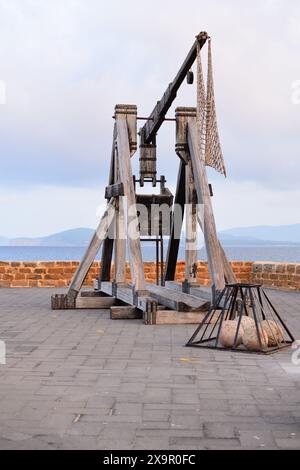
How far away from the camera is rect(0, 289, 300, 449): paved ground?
3.97 m

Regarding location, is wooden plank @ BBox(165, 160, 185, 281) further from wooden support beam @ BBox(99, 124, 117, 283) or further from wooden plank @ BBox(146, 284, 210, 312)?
wooden plank @ BBox(146, 284, 210, 312)

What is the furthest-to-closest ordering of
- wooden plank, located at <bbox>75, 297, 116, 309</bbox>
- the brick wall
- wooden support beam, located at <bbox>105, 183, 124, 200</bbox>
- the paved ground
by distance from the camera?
1. the brick wall
2. wooden plank, located at <bbox>75, 297, 116, 309</bbox>
3. wooden support beam, located at <bbox>105, 183, 124, 200</bbox>
4. the paved ground

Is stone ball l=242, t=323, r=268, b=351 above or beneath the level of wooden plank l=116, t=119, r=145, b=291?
beneath

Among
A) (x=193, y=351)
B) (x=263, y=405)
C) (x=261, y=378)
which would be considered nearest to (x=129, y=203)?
(x=193, y=351)

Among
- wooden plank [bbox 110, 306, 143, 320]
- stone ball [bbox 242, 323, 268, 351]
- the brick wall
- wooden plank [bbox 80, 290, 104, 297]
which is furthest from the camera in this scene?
the brick wall

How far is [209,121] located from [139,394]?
481 centimetres

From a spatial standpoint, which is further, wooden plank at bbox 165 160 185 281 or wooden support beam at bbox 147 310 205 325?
wooden plank at bbox 165 160 185 281

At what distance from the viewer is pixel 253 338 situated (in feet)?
23.0

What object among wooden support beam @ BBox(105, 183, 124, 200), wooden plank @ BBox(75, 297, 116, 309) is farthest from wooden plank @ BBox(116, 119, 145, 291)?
wooden plank @ BBox(75, 297, 116, 309)

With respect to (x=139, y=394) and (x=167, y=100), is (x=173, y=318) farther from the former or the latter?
(x=139, y=394)

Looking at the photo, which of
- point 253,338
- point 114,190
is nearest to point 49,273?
point 114,190

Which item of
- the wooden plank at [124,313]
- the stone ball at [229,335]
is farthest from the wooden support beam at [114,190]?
the stone ball at [229,335]

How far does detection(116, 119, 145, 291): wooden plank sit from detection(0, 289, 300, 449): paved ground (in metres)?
1.49
